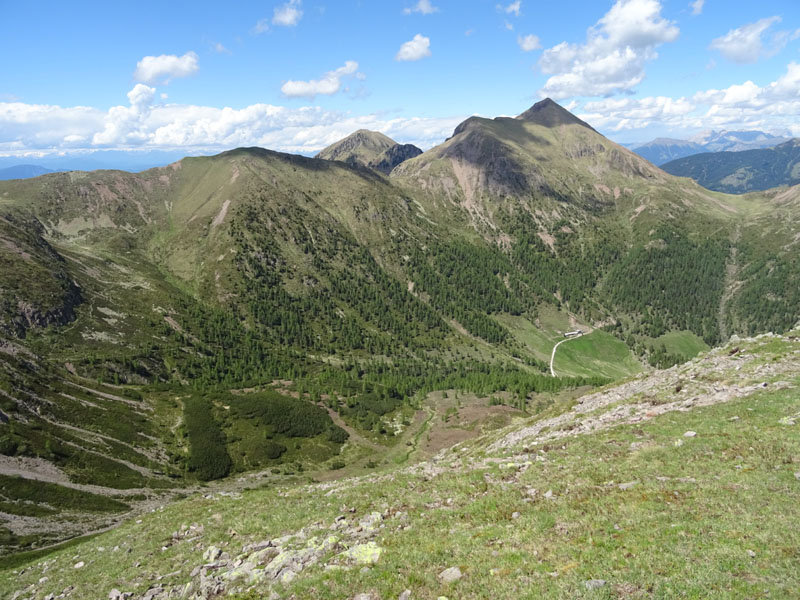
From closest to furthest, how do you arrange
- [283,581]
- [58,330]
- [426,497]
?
[283,581] < [426,497] < [58,330]

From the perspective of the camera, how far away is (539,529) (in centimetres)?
1973

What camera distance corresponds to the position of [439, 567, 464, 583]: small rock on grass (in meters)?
16.5

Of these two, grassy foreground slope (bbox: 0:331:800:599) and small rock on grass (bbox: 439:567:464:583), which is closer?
grassy foreground slope (bbox: 0:331:800:599)

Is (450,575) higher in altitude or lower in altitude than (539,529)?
higher

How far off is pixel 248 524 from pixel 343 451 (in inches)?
3735

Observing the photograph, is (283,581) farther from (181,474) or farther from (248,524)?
(181,474)

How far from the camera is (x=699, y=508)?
1931cm

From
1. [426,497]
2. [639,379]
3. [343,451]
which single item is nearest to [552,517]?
[426,497]

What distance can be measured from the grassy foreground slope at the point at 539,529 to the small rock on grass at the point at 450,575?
0.32 feet

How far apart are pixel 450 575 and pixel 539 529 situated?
5685mm

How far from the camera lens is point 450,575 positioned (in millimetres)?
16766

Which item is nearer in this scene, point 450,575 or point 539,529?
point 450,575

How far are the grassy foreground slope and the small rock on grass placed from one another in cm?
10

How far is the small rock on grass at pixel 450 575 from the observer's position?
649 inches
